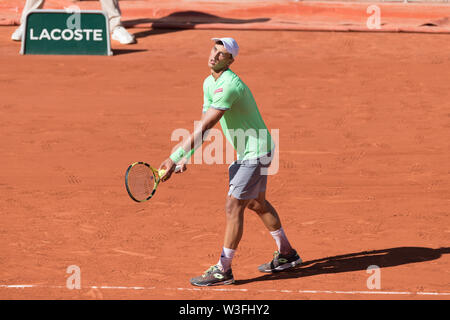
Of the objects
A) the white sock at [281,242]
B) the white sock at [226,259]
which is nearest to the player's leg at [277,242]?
the white sock at [281,242]

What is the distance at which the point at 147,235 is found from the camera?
30.1 ft

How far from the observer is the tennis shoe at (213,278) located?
25.3ft

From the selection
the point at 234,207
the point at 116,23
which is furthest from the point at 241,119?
the point at 116,23

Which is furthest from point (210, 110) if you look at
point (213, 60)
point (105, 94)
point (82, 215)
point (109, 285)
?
point (105, 94)

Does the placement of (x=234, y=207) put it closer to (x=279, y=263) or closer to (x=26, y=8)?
(x=279, y=263)

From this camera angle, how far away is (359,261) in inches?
332

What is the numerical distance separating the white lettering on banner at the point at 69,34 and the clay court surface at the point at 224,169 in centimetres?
44

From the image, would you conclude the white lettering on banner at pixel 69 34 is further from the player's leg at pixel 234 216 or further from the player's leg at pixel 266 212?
the player's leg at pixel 234 216

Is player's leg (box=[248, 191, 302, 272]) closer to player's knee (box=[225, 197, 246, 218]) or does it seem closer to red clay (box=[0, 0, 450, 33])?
player's knee (box=[225, 197, 246, 218])

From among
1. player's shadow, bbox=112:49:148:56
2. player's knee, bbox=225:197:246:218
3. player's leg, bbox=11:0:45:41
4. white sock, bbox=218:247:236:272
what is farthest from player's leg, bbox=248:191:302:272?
player's leg, bbox=11:0:45:41

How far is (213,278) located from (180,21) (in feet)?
42.5

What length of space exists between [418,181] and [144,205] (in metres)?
3.56

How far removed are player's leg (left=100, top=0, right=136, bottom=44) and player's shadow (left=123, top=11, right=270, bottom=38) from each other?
645 millimetres

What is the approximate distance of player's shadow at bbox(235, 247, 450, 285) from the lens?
808cm
